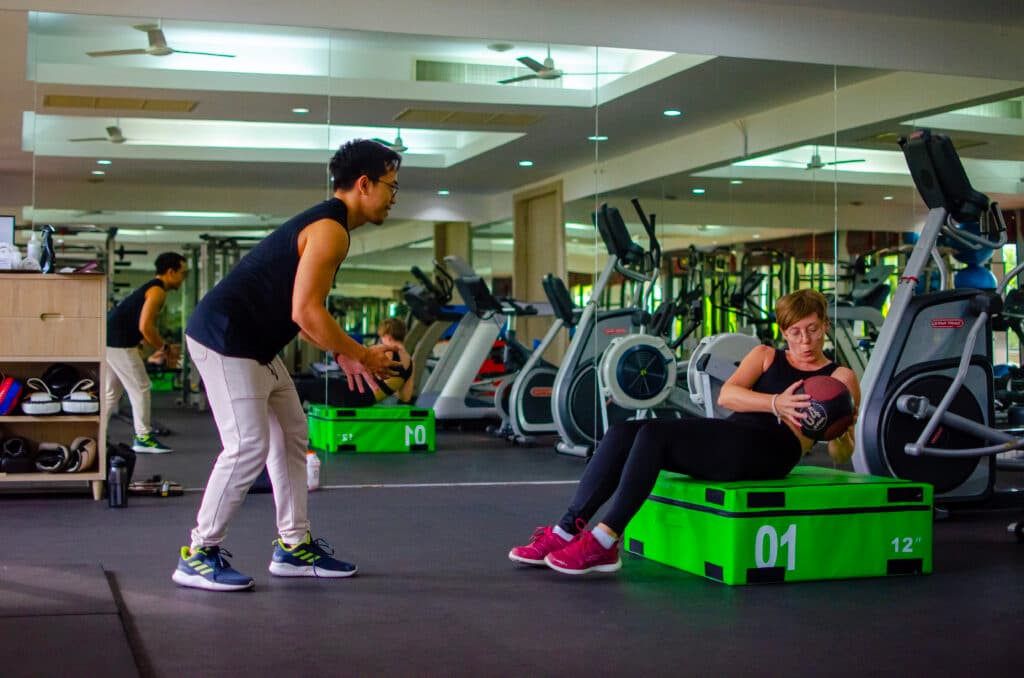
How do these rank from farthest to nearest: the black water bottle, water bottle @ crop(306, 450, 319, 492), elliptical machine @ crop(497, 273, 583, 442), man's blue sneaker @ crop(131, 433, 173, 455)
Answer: elliptical machine @ crop(497, 273, 583, 442)
man's blue sneaker @ crop(131, 433, 173, 455)
water bottle @ crop(306, 450, 319, 492)
the black water bottle

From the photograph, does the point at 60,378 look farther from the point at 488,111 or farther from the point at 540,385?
the point at 540,385

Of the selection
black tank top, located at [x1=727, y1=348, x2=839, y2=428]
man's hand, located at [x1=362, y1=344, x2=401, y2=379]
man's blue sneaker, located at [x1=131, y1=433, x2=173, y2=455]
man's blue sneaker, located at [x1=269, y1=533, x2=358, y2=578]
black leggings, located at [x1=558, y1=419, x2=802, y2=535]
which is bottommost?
man's blue sneaker, located at [x1=269, y1=533, x2=358, y2=578]

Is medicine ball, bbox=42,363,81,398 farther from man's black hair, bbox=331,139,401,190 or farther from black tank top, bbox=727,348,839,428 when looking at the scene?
black tank top, bbox=727,348,839,428

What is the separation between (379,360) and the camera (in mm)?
3178

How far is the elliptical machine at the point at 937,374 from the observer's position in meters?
4.75

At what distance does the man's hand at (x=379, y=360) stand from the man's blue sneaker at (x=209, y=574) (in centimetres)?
74

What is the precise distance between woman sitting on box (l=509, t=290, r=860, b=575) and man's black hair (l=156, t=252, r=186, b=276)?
3.04 m

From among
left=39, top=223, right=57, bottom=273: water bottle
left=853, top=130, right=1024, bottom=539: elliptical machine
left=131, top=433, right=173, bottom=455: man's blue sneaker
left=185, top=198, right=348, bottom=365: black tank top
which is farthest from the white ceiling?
left=185, top=198, right=348, bottom=365: black tank top

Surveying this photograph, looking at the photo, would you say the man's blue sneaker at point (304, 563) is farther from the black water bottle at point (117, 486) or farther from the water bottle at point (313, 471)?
the water bottle at point (313, 471)

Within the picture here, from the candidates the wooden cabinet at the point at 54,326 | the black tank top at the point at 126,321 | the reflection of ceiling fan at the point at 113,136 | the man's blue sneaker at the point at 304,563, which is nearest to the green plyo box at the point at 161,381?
the black tank top at the point at 126,321

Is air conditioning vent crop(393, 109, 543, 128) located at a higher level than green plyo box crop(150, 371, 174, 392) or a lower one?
higher

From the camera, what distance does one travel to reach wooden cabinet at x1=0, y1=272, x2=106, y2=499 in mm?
5125

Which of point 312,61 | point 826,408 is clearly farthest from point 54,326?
A: point 826,408

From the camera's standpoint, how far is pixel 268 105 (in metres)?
6.21
